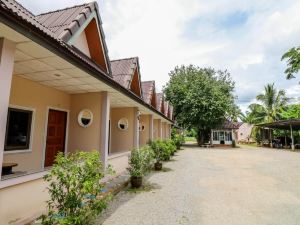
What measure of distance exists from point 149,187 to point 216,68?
32.0 meters

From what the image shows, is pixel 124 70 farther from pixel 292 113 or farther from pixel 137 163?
pixel 292 113

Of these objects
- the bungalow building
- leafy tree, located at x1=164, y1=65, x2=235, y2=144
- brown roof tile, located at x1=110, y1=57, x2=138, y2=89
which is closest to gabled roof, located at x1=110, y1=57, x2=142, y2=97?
brown roof tile, located at x1=110, y1=57, x2=138, y2=89

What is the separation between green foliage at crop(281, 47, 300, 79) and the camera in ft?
56.2

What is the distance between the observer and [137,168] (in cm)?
643

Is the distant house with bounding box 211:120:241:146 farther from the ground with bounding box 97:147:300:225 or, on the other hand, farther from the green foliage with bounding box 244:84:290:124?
the ground with bounding box 97:147:300:225

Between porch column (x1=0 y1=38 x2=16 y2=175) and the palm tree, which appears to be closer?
porch column (x1=0 y1=38 x2=16 y2=175)

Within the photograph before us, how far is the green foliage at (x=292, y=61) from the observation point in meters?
17.1

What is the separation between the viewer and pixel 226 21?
27.7 ft

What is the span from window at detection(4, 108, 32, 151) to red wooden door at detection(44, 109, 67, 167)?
0.77m

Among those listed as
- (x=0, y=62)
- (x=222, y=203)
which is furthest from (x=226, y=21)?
(x=0, y=62)

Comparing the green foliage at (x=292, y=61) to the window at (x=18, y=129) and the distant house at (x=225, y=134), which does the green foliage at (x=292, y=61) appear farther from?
the window at (x=18, y=129)

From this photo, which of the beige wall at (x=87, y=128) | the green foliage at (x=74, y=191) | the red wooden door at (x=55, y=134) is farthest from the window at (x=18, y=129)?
the green foliage at (x=74, y=191)

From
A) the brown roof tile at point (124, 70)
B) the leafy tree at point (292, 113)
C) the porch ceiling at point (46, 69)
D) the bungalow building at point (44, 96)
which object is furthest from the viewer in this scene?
the leafy tree at point (292, 113)

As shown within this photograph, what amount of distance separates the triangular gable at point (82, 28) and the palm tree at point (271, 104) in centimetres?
3299
